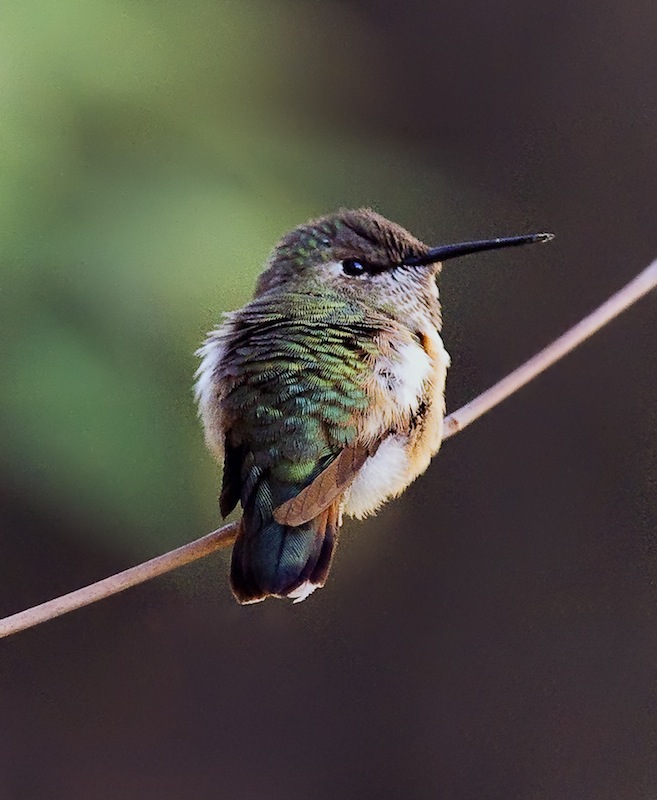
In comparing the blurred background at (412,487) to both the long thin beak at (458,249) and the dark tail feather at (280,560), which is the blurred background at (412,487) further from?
the dark tail feather at (280,560)

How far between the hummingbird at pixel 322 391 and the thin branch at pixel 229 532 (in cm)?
4

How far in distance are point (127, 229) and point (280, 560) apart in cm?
50

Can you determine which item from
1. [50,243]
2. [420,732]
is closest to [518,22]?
[50,243]

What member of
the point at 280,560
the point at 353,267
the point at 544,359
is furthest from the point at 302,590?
the point at 353,267

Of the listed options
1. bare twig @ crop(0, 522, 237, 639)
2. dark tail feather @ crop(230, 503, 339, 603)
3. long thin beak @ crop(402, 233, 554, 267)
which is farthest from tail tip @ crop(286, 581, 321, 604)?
long thin beak @ crop(402, 233, 554, 267)

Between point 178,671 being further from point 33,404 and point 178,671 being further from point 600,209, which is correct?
point 600,209

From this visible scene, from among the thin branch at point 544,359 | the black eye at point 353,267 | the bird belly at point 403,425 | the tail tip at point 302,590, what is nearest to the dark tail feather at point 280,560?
the tail tip at point 302,590

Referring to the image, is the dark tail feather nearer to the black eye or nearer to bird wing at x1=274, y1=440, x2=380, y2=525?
bird wing at x1=274, y1=440, x2=380, y2=525

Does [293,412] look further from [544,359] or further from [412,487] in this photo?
[412,487]

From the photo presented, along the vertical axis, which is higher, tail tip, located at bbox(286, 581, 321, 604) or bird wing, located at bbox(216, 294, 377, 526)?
bird wing, located at bbox(216, 294, 377, 526)

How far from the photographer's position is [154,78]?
3.69 ft

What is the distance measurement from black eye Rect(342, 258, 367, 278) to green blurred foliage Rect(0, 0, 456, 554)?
114 mm

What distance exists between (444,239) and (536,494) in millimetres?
408

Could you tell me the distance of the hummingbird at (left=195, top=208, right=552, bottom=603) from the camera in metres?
0.82
